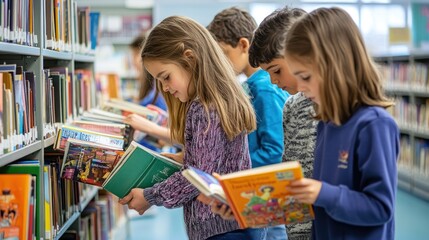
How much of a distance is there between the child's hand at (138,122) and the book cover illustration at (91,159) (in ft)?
2.28

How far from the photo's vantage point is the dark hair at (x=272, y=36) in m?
2.07

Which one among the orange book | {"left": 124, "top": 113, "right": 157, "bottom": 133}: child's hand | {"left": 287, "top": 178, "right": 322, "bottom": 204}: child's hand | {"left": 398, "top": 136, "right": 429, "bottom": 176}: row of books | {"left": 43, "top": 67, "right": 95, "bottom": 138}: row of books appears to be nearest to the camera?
{"left": 287, "top": 178, "right": 322, "bottom": 204}: child's hand

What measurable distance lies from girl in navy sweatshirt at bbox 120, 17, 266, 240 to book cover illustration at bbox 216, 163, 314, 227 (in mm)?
407

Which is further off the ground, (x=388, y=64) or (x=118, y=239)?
(x=388, y=64)

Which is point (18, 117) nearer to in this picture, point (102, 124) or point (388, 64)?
point (102, 124)

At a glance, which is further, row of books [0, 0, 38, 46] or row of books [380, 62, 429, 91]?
row of books [380, 62, 429, 91]

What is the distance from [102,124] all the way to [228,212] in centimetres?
112

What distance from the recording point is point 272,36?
2.09 meters

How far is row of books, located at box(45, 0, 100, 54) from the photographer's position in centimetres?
258

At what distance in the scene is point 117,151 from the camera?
2223mm

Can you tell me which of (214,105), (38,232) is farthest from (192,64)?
(38,232)

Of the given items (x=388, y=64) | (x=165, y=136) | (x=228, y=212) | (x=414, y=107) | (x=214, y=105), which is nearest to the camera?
(x=228, y=212)

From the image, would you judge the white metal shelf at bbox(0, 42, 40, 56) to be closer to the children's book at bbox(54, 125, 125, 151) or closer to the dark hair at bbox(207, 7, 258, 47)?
the children's book at bbox(54, 125, 125, 151)

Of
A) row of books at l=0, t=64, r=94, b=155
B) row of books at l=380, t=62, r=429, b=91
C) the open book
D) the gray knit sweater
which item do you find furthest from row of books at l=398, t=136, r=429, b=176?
the open book
